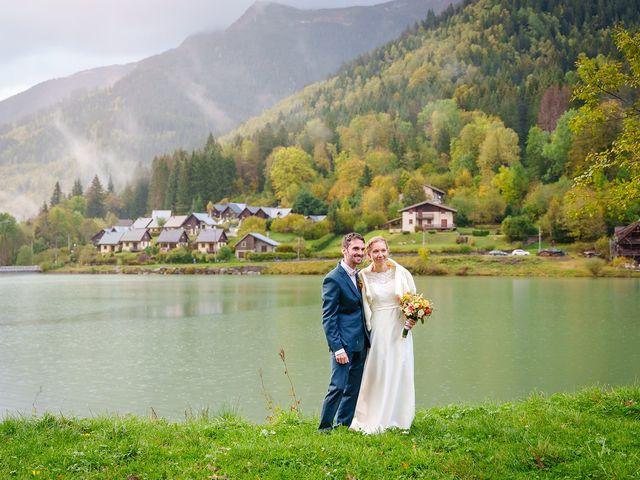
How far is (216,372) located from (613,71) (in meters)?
11.2

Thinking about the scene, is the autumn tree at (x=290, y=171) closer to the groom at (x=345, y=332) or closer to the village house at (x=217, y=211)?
the village house at (x=217, y=211)

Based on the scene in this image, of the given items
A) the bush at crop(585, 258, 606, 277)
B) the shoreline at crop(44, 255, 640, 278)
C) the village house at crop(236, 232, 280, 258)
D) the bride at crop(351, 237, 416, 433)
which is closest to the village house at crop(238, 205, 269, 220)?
the village house at crop(236, 232, 280, 258)

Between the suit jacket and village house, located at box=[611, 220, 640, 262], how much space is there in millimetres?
55254

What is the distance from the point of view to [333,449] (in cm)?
560

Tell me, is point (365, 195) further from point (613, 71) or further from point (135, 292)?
point (613, 71)

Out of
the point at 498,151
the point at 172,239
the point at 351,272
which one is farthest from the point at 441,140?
the point at 351,272

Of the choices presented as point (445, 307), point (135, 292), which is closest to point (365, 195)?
point (135, 292)

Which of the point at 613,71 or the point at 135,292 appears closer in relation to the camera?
the point at 613,71

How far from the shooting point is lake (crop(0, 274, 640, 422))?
1252 centimetres

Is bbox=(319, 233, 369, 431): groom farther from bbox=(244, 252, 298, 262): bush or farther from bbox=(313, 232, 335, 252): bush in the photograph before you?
bbox=(313, 232, 335, 252): bush

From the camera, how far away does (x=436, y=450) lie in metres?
5.69

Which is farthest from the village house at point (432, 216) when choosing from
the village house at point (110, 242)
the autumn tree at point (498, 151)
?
the village house at point (110, 242)

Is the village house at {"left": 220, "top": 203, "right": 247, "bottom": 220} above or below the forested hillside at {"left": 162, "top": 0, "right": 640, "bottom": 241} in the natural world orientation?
below

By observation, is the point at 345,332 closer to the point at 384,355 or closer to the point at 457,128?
the point at 384,355
